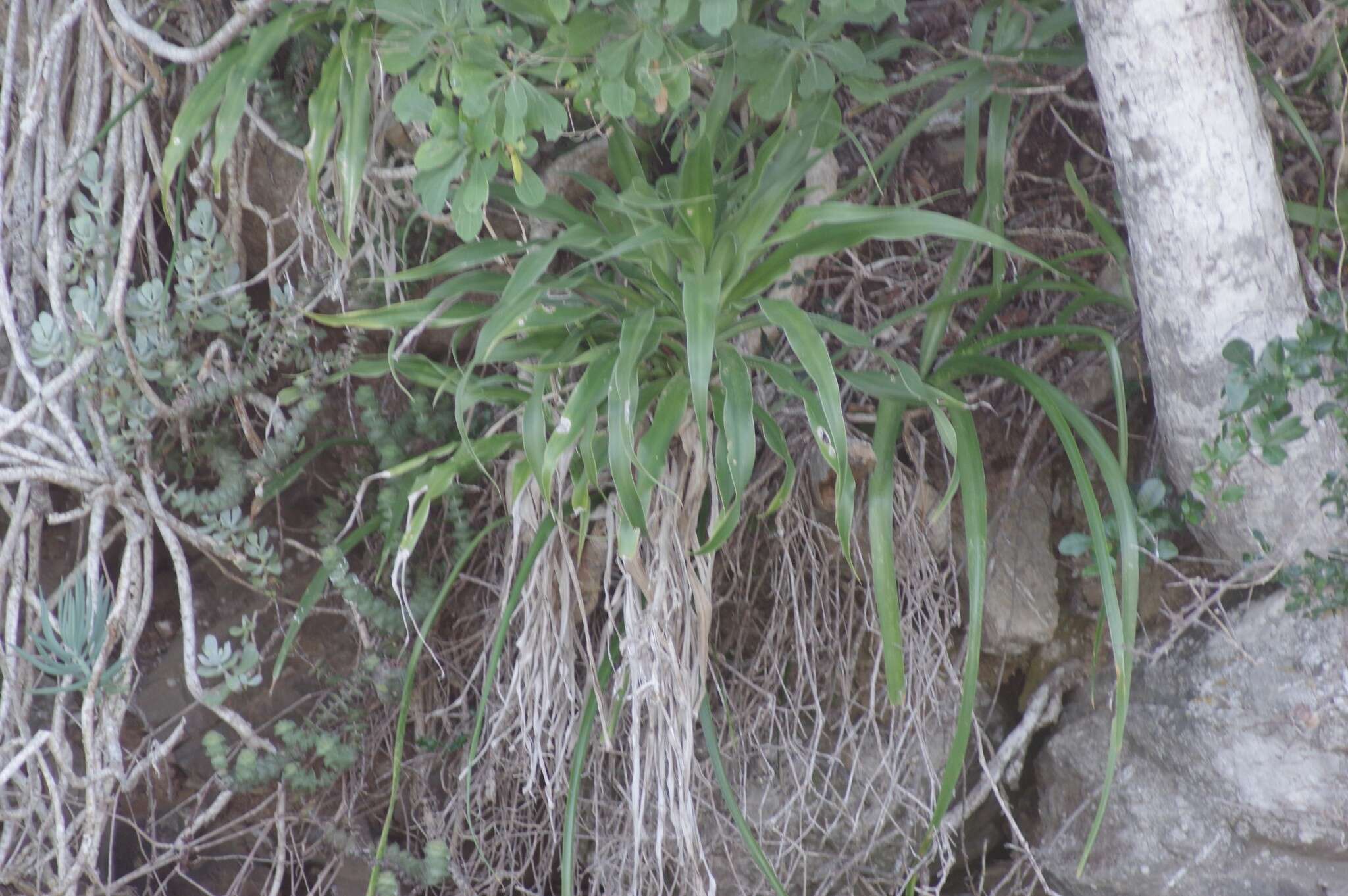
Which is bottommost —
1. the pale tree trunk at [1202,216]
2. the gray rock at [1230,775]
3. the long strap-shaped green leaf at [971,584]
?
the gray rock at [1230,775]

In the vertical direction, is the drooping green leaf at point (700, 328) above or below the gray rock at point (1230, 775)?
above

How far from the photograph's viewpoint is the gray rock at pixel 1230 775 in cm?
124

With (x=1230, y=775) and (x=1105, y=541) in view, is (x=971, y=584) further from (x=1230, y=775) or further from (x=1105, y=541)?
(x=1230, y=775)

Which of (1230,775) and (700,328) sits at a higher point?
(700,328)

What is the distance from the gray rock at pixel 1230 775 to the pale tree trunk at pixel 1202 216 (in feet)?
0.52

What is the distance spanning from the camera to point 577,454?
→ 4.33 ft

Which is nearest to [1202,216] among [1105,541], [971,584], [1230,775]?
[1105,541]

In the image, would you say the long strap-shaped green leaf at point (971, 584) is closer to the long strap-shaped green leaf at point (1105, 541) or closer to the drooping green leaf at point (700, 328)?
the long strap-shaped green leaf at point (1105, 541)

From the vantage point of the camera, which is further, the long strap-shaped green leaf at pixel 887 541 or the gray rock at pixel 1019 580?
the gray rock at pixel 1019 580

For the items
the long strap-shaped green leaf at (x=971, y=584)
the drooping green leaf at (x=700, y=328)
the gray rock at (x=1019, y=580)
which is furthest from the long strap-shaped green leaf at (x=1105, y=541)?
the drooping green leaf at (x=700, y=328)

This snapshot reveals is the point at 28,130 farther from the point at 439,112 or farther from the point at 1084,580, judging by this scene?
the point at 1084,580

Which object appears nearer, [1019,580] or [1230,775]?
[1230,775]

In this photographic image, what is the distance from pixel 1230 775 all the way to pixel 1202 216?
69cm

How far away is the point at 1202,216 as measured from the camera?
1.15 metres
